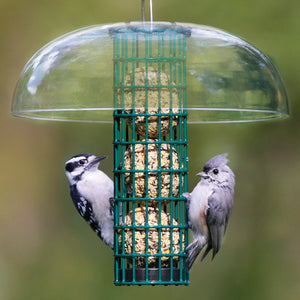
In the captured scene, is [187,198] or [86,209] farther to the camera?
[86,209]

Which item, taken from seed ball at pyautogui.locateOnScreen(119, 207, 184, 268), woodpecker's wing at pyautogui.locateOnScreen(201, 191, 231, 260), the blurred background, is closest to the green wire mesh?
seed ball at pyautogui.locateOnScreen(119, 207, 184, 268)

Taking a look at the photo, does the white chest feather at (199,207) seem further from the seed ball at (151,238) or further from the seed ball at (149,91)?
the seed ball at (149,91)

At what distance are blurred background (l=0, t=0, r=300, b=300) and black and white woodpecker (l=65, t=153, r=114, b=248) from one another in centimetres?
242

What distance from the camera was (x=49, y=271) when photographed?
938 centimetres

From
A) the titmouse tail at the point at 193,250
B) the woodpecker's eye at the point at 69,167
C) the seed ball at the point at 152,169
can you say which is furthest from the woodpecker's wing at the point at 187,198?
the woodpecker's eye at the point at 69,167

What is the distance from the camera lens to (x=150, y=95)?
15.4ft

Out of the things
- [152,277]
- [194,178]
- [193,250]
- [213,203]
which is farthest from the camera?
[194,178]

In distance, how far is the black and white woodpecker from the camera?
6.15 metres

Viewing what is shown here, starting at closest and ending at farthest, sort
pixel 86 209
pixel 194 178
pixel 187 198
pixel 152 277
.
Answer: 1. pixel 152 277
2. pixel 187 198
3. pixel 86 209
4. pixel 194 178

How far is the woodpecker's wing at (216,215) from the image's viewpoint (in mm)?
5812

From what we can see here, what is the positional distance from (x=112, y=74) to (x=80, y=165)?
2.09 m

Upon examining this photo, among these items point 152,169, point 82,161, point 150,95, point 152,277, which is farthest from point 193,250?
point 150,95

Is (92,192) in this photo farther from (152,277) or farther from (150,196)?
(152,277)

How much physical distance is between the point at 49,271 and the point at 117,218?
433 centimetres
